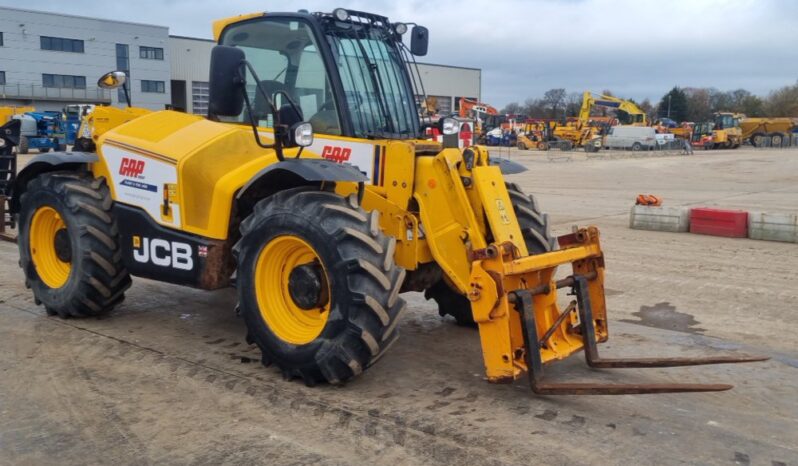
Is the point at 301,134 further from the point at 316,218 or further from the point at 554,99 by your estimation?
the point at 554,99

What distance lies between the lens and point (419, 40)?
248 inches

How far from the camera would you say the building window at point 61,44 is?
187 feet

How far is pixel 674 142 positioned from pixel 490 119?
147 feet

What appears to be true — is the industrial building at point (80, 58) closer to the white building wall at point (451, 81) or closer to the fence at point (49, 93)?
the fence at point (49, 93)

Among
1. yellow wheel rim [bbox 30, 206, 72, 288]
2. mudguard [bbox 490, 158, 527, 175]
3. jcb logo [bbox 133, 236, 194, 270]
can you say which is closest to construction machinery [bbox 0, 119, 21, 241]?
yellow wheel rim [bbox 30, 206, 72, 288]

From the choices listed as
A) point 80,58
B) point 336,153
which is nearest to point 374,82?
point 336,153

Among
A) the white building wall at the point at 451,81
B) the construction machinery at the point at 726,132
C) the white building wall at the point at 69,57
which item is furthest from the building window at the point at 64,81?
the construction machinery at the point at 726,132

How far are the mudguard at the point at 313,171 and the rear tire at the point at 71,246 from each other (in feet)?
5.89

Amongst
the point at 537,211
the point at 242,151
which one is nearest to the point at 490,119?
the point at 537,211

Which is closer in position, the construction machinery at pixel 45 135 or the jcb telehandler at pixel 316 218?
the jcb telehandler at pixel 316 218

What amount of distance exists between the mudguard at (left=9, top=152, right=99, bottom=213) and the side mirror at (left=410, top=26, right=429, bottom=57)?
298 centimetres

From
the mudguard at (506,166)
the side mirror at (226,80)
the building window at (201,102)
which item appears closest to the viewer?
the side mirror at (226,80)

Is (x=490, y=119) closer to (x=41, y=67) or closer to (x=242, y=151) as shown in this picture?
(x=242, y=151)

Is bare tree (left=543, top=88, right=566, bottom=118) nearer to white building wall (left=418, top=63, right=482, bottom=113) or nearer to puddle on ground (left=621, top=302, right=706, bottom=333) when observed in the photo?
white building wall (left=418, top=63, right=482, bottom=113)
